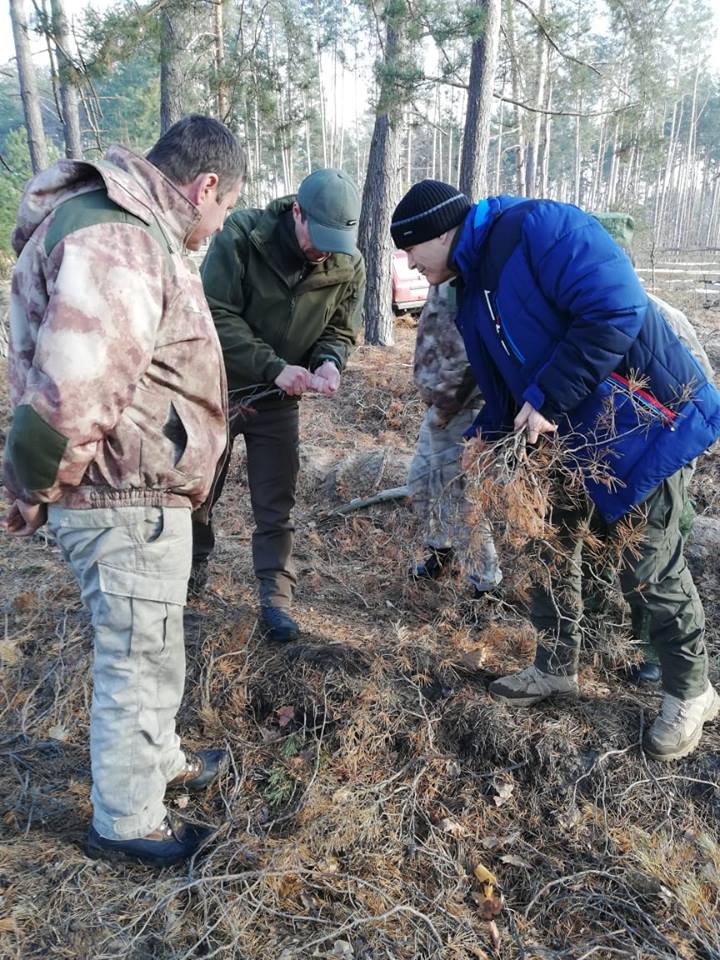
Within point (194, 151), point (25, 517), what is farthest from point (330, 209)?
point (25, 517)

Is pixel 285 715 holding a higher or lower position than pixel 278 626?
lower

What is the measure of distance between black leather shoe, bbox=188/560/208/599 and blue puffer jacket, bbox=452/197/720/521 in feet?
6.58

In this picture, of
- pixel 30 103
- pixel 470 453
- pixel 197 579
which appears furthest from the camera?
pixel 30 103

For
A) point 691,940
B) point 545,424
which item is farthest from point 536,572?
point 691,940

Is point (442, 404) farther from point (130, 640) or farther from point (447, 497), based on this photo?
point (130, 640)

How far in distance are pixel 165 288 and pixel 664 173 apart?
5075 cm

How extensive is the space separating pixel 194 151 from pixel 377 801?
7.88 feet

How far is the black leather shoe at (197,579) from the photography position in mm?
3721

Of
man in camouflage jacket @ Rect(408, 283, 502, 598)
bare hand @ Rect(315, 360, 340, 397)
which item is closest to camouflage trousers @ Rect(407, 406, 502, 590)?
man in camouflage jacket @ Rect(408, 283, 502, 598)

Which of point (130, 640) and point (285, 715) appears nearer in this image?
point (130, 640)

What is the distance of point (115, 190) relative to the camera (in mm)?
1856

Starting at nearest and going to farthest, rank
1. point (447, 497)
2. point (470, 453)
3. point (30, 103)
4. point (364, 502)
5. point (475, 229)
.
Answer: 1. point (475, 229)
2. point (470, 453)
3. point (447, 497)
4. point (364, 502)
5. point (30, 103)

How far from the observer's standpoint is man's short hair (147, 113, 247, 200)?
82.4 inches

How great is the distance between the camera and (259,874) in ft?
7.47
